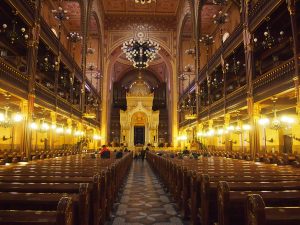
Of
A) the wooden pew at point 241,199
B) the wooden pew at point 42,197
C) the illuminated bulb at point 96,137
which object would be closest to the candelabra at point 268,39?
the wooden pew at point 241,199

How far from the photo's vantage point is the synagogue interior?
3.08 meters

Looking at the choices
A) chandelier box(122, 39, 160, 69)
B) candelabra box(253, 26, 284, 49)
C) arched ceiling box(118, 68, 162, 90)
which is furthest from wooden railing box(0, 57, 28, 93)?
arched ceiling box(118, 68, 162, 90)

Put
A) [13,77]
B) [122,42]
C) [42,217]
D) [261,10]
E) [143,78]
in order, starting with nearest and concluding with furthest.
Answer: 1. [42,217]
2. [13,77]
3. [261,10]
4. [122,42]
5. [143,78]

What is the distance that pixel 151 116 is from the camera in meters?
39.2

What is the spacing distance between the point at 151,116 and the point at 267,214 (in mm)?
37264

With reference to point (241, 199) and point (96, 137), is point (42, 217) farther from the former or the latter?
point (96, 137)

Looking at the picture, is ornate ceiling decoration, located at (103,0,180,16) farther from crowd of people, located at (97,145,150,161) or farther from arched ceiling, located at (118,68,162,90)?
crowd of people, located at (97,145,150,161)

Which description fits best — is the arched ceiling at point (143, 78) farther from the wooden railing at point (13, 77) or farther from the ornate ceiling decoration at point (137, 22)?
the wooden railing at point (13, 77)

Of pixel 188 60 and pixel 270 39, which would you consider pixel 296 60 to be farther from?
pixel 188 60

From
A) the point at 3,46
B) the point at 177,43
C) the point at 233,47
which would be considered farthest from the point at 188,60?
the point at 3,46

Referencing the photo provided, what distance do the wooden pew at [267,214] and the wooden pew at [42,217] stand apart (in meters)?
1.35

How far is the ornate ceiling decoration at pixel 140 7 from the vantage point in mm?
31812

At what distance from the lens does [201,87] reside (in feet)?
88.4

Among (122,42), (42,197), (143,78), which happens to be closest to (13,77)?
(42,197)
